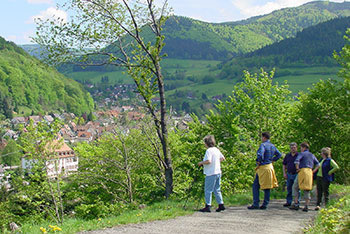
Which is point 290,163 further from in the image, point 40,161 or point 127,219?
point 40,161

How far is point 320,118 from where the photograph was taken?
74.9 feet

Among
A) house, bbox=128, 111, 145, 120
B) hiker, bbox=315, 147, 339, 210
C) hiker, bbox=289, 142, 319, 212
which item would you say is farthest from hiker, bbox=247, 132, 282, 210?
house, bbox=128, 111, 145, 120

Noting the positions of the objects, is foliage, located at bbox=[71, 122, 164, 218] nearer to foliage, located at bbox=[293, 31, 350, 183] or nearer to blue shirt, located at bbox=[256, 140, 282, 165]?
blue shirt, located at bbox=[256, 140, 282, 165]

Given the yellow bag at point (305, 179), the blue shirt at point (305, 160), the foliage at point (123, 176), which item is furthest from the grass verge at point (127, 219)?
the foliage at point (123, 176)

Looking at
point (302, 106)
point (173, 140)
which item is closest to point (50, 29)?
point (173, 140)

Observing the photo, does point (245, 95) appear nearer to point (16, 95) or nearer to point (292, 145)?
point (292, 145)

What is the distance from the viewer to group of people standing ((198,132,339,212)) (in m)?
10.5

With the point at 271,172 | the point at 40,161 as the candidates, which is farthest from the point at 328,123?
the point at 40,161

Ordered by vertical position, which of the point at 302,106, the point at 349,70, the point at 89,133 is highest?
the point at 349,70

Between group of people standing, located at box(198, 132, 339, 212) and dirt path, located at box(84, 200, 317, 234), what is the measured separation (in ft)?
1.59

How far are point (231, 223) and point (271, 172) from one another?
2454mm

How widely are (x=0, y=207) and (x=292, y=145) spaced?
18.5 metres

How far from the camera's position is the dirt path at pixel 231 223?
8.39 meters

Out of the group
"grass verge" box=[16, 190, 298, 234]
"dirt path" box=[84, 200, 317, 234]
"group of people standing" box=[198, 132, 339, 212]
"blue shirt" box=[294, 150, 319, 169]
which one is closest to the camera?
"dirt path" box=[84, 200, 317, 234]
